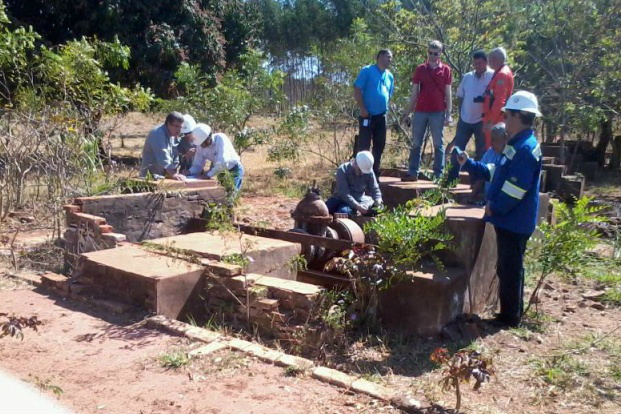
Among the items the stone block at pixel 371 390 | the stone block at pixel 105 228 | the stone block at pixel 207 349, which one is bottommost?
the stone block at pixel 371 390

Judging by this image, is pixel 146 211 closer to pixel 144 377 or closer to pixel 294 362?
pixel 144 377

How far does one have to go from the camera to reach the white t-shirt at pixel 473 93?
856 centimetres

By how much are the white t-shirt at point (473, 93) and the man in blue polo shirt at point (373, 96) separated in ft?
3.33

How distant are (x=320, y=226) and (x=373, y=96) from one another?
250cm

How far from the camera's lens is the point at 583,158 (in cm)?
1585

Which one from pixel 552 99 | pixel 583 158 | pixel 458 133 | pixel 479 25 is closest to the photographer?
pixel 458 133

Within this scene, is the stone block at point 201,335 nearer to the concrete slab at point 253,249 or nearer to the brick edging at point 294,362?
the brick edging at point 294,362

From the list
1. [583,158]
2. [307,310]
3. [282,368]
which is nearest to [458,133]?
[307,310]

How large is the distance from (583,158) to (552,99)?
2227 mm

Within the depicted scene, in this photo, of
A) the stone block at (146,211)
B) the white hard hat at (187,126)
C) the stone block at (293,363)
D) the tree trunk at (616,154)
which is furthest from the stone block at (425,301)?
the tree trunk at (616,154)

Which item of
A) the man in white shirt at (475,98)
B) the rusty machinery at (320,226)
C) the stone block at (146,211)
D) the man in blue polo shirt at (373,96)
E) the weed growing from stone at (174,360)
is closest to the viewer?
the weed growing from stone at (174,360)

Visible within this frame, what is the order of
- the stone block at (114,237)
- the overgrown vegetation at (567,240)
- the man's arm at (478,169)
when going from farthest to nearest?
the stone block at (114,237)
the man's arm at (478,169)
the overgrown vegetation at (567,240)

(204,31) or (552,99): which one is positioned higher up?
(204,31)

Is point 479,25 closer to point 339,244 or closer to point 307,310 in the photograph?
point 339,244
